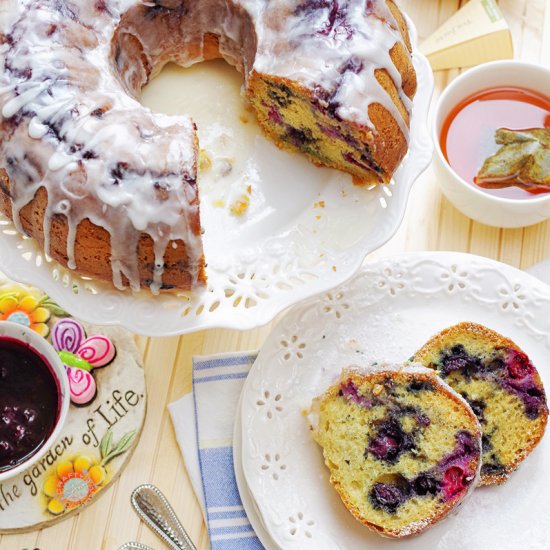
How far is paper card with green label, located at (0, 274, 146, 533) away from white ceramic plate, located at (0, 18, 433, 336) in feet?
1.08

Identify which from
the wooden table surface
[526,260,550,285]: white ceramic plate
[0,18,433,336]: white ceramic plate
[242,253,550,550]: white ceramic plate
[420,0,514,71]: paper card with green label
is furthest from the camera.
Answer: [420,0,514,71]: paper card with green label

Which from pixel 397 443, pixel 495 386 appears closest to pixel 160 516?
pixel 397 443

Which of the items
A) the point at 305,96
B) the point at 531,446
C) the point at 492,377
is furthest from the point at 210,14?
the point at 531,446

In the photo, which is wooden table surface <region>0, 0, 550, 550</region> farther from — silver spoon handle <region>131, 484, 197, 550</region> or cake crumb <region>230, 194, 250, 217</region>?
cake crumb <region>230, 194, 250, 217</region>

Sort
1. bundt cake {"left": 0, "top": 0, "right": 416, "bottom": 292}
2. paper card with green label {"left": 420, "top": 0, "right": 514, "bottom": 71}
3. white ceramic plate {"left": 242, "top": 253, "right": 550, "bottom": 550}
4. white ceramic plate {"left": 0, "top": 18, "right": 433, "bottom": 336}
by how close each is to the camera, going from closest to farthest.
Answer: bundt cake {"left": 0, "top": 0, "right": 416, "bottom": 292}
white ceramic plate {"left": 0, "top": 18, "right": 433, "bottom": 336}
white ceramic plate {"left": 242, "top": 253, "right": 550, "bottom": 550}
paper card with green label {"left": 420, "top": 0, "right": 514, "bottom": 71}

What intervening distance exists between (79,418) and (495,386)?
119cm

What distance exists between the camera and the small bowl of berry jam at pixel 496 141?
2.65 metres

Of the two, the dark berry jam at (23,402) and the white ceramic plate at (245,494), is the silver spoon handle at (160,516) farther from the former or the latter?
the dark berry jam at (23,402)

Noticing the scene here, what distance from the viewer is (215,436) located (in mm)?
2596

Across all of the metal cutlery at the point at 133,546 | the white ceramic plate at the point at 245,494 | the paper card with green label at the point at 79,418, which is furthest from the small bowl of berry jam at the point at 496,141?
the metal cutlery at the point at 133,546

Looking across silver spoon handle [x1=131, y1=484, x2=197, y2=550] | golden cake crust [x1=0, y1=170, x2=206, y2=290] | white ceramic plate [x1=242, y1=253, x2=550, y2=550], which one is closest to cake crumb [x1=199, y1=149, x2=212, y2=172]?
golden cake crust [x1=0, y1=170, x2=206, y2=290]

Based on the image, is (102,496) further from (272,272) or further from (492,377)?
(492,377)

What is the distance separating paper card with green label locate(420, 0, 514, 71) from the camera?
9.41 feet

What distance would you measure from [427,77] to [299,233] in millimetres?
571
